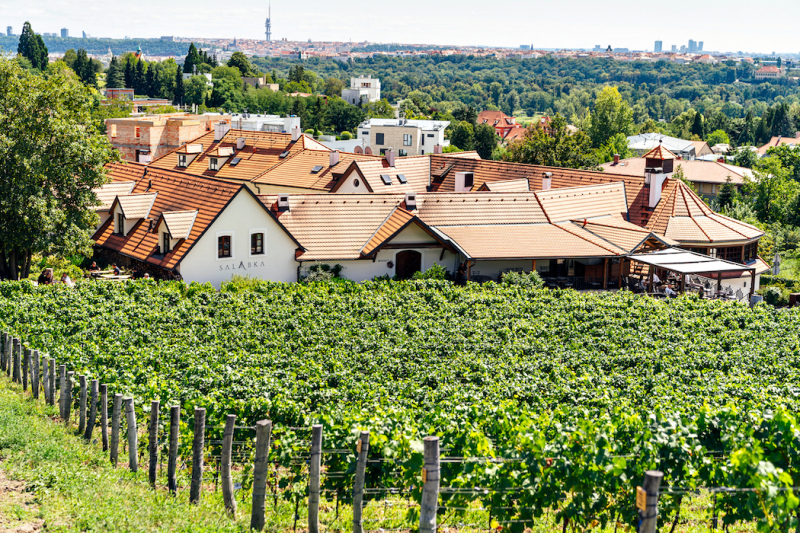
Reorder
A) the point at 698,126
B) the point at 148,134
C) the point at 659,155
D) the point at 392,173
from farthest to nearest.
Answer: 1. the point at 698,126
2. the point at 148,134
3. the point at 392,173
4. the point at 659,155

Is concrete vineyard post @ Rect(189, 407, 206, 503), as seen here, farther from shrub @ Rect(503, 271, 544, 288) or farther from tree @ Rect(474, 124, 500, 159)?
tree @ Rect(474, 124, 500, 159)

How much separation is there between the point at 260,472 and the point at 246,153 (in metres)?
56.6

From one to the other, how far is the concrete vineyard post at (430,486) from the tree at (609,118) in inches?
4786

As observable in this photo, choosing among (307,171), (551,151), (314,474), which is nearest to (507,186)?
(307,171)

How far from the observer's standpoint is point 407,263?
43906 millimetres

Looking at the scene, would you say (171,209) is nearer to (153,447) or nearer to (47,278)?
(47,278)

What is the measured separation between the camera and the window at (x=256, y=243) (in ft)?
134

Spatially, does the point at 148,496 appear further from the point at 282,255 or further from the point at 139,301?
the point at 282,255

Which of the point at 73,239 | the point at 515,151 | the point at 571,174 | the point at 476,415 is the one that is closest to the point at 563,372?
the point at 476,415

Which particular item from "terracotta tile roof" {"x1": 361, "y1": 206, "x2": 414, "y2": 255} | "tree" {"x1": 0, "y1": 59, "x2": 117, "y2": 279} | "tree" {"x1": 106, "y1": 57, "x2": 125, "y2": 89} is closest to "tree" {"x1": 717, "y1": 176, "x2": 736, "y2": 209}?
"terracotta tile roof" {"x1": 361, "y1": 206, "x2": 414, "y2": 255}

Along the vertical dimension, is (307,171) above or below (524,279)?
above

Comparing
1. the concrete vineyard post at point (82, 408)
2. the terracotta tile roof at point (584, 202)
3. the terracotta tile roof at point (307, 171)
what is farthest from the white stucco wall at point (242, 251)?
the concrete vineyard post at point (82, 408)

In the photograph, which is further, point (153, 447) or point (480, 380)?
point (480, 380)

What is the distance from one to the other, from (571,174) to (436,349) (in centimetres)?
3231
